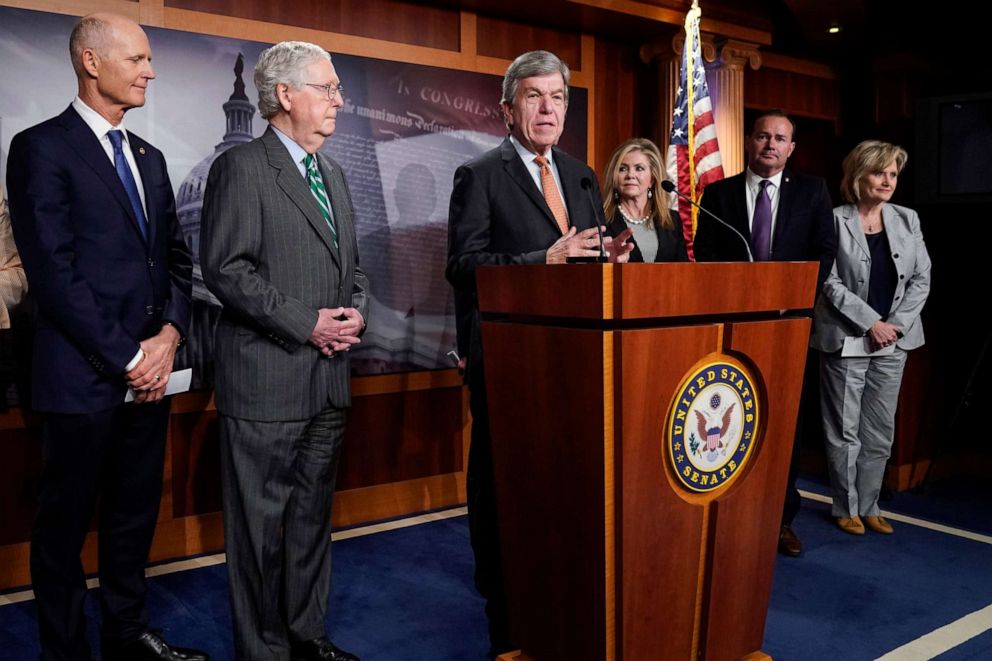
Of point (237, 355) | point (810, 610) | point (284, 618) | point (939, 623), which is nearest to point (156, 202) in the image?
point (237, 355)

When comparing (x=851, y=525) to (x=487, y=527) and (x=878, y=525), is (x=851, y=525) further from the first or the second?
(x=487, y=527)

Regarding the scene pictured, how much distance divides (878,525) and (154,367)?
10.2 ft

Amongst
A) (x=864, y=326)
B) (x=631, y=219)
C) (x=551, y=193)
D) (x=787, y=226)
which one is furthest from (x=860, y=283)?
(x=551, y=193)

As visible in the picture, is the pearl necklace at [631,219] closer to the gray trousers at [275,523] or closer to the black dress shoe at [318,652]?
the gray trousers at [275,523]

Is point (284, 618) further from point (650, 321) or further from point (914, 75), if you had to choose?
point (914, 75)

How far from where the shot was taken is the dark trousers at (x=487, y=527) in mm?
2299

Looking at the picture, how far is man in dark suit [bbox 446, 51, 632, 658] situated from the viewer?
2.16 meters

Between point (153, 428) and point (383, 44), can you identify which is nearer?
point (153, 428)

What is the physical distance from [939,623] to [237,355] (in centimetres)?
236

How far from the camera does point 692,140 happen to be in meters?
4.27

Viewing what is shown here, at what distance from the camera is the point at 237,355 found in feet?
6.97

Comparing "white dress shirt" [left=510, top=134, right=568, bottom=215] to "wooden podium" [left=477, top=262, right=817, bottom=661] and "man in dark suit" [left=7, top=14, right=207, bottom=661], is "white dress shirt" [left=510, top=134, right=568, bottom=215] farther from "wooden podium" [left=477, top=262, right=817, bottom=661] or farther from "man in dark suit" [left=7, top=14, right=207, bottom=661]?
A: "man in dark suit" [left=7, top=14, right=207, bottom=661]

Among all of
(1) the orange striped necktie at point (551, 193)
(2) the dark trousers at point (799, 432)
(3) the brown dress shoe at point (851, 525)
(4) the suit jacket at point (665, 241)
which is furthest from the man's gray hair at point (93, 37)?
(3) the brown dress shoe at point (851, 525)

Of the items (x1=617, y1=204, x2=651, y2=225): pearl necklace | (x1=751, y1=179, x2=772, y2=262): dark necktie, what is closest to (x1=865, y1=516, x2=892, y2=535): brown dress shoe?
(x1=751, y1=179, x2=772, y2=262): dark necktie
